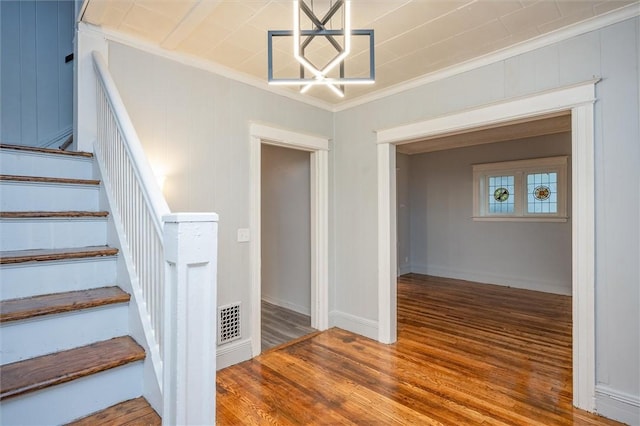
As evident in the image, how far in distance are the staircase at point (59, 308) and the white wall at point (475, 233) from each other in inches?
241

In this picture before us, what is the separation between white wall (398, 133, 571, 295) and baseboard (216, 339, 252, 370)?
489 cm

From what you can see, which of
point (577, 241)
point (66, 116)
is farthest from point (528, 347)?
point (66, 116)

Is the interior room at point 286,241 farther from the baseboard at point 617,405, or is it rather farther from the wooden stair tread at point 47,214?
the baseboard at point 617,405

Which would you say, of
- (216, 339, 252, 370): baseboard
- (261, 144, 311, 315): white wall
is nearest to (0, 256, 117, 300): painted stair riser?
(216, 339, 252, 370): baseboard

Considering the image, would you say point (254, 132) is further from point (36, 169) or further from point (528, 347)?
point (528, 347)

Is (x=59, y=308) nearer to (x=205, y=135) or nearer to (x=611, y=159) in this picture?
(x=205, y=135)

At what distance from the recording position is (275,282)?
4719 millimetres

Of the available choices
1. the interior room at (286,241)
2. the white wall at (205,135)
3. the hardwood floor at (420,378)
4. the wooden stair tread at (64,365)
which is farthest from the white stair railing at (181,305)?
the interior room at (286,241)

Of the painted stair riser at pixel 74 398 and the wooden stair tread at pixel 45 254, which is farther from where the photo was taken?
the wooden stair tread at pixel 45 254

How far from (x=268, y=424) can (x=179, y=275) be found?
1518mm

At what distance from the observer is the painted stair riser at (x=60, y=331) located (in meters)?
1.25

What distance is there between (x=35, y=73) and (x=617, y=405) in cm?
532

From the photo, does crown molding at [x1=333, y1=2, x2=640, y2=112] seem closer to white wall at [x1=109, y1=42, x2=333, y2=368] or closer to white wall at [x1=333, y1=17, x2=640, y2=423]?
white wall at [x1=333, y1=17, x2=640, y2=423]

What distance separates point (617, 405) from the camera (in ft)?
6.71
